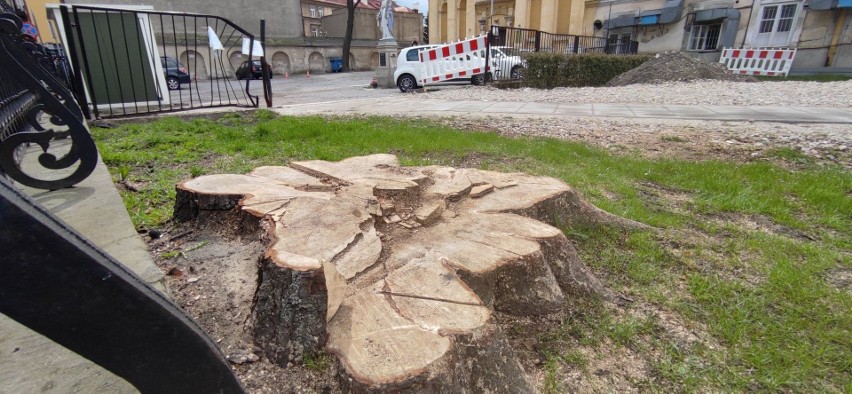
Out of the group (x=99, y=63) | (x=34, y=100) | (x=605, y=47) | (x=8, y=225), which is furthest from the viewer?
(x=605, y=47)

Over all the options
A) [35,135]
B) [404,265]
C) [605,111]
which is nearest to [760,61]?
[605,111]

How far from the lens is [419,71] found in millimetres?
14758

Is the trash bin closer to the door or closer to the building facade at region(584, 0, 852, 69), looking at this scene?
the building facade at region(584, 0, 852, 69)

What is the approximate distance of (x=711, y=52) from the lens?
2128 centimetres

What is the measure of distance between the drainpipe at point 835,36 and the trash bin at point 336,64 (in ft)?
96.5

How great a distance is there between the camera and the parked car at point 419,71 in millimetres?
14430

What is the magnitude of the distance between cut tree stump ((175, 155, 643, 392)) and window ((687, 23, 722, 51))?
24.8m

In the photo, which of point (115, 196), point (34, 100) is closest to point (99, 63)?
point (34, 100)

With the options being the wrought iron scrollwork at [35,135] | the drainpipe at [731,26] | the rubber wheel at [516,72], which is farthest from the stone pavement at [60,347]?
the drainpipe at [731,26]

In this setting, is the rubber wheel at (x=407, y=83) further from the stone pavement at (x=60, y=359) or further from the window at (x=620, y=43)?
the window at (x=620, y=43)

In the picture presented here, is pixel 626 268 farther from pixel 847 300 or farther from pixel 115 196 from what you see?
pixel 115 196

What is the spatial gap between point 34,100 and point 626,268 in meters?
4.70

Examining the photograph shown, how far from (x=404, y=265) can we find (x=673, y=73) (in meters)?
15.7

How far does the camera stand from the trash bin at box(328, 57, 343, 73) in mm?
34603
